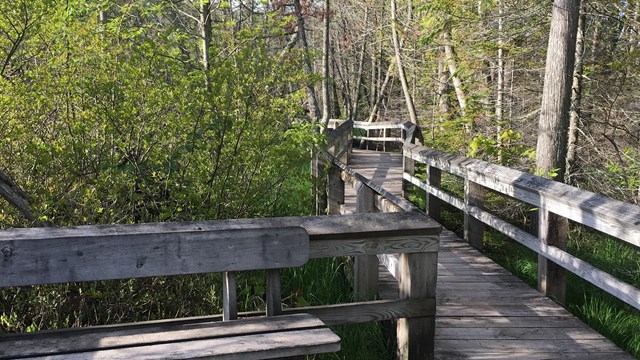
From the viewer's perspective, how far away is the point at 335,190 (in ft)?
22.4

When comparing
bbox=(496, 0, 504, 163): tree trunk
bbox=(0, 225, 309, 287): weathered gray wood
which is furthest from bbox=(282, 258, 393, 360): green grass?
bbox=(496, 0, 504, 163): tree trunk

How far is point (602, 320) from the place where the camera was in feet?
16.3

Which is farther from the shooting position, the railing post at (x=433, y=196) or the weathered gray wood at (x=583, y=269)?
the railing post at (x=433, y=196)

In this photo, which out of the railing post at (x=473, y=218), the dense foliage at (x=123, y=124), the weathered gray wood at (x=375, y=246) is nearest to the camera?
the weathered gray wood at (x=375, y=246)

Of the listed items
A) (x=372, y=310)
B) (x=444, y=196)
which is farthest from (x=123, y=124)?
(x=444, y=196)

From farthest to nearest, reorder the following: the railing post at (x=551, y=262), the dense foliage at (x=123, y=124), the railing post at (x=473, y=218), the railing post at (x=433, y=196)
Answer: the railing post at (x=433, y=196) → the railing post at (x=473, y=218) → the railing post at (x=551, y=262) → the dense foliage at (x=123, y=124)

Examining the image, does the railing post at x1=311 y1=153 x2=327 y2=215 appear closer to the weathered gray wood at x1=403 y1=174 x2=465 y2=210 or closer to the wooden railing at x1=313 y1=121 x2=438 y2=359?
the wooden railing at x1=313 y1=121 x2=438 y2=359

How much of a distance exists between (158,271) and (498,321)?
283cm

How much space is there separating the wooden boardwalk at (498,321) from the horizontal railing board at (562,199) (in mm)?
792

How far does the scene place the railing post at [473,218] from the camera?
23.0 ft

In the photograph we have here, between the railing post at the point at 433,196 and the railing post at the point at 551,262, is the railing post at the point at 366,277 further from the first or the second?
the railing post at the point at 433,196

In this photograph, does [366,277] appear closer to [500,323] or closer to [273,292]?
[500,323]

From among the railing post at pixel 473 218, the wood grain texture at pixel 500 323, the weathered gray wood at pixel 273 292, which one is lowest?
the wood grain texture at pixel 500 323

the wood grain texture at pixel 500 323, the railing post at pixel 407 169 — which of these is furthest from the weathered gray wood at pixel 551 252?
the railing post at pixel 407 169
